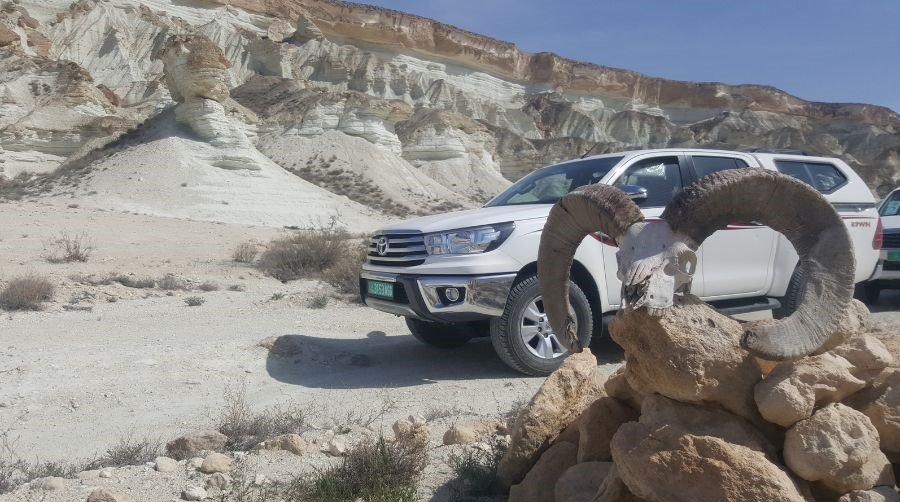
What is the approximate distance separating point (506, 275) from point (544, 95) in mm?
79239

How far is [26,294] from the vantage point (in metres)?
8.98

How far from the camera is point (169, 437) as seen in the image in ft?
15.6

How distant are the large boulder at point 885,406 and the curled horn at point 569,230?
1.13 m

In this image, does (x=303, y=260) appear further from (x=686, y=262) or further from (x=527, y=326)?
(x=686, y=262)

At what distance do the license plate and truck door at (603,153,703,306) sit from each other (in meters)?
1.88

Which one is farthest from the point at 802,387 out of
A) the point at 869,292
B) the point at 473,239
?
the point at 869,292

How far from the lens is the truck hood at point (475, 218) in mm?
6031

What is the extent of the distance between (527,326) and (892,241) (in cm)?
735

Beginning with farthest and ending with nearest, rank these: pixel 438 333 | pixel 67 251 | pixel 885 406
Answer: pixel 67 251 < pixel 438 333 < pixel 885 406

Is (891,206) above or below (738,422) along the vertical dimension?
above

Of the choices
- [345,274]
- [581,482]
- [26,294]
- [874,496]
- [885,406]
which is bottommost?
[26,294]

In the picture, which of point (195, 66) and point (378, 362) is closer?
point (378, 362)

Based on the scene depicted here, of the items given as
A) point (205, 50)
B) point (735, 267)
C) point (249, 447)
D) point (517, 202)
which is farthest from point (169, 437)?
point (205, 50)

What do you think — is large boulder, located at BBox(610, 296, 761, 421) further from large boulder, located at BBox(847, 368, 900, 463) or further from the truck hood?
the truck hood
